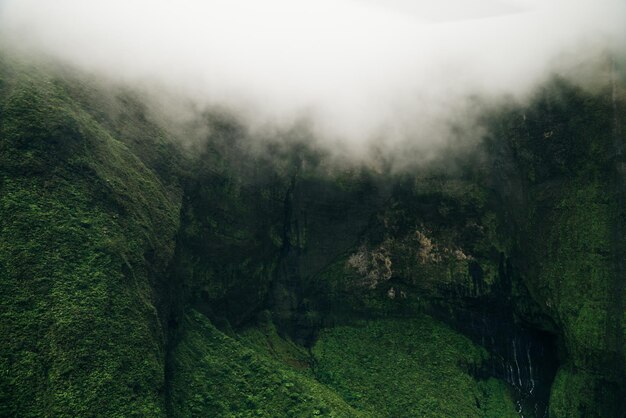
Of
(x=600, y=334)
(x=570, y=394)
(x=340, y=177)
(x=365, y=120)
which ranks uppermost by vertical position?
(x=365, y=120)

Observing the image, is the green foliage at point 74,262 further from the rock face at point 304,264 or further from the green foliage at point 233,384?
the green foliage at point 233,384

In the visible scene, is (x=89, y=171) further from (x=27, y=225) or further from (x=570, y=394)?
(x=570, y=394)

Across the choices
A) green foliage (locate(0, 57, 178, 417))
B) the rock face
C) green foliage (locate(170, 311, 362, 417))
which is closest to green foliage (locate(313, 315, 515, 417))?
the rock face

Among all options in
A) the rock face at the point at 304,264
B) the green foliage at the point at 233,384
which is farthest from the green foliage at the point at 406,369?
the green foliage at the point at 233,384

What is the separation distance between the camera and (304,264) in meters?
56.8

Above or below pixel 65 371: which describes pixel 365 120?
above

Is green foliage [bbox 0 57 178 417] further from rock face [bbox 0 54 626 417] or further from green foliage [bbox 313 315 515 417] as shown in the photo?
green foliage [bbox 313 315 515 417]

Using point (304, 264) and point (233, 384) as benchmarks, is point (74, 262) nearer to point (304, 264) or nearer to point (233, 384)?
point (233, 384)

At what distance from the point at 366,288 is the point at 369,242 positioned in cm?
532

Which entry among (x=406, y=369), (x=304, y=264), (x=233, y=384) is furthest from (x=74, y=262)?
(x=406, y=369)

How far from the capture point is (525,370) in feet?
171

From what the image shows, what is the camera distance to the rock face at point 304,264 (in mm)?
37719

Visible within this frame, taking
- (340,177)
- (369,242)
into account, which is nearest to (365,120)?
(340,177)

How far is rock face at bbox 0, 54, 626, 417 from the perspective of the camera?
124 feet
